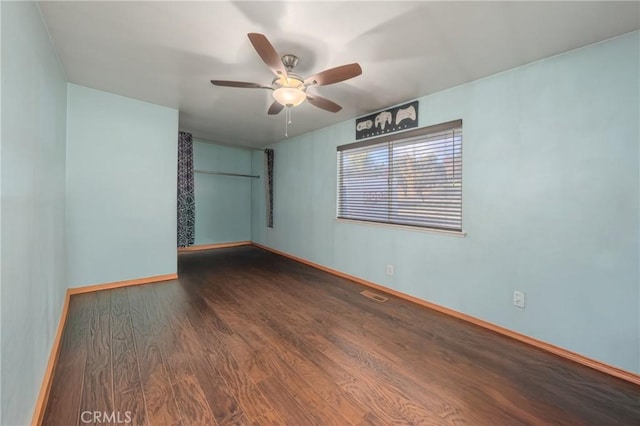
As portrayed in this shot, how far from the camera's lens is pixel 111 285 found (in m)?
Result: 3.16

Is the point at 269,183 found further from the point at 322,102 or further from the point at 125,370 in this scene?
the point at 125,370

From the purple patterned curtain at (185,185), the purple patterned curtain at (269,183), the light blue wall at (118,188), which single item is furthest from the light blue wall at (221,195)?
the light blue wall at (118,188)

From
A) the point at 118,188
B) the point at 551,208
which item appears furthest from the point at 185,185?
the point at 551,208

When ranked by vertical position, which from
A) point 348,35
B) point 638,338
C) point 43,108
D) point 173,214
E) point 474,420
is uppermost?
point 348,35

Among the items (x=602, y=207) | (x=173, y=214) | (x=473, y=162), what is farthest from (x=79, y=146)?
(x=602, y=207)

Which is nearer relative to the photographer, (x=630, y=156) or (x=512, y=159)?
(x=630, y=156)

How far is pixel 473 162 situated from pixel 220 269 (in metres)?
3.83

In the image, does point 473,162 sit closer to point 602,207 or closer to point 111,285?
point 602,207

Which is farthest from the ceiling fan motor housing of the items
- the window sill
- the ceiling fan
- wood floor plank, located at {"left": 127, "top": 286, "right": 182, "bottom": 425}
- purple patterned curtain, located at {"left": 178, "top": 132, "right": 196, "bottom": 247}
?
purple patterned curtain, located at {"left": 178, "top": 132, "right": 196, "bottom": 247}

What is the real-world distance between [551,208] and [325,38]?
223cm

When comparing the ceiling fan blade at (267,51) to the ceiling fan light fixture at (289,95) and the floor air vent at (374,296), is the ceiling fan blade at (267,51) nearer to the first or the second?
the ceiling fan light fixture at (289,95)

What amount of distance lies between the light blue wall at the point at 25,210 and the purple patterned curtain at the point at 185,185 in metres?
2.28

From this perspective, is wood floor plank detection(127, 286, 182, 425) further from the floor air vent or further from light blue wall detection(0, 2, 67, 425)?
the floor air vent

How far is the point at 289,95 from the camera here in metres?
2.04
